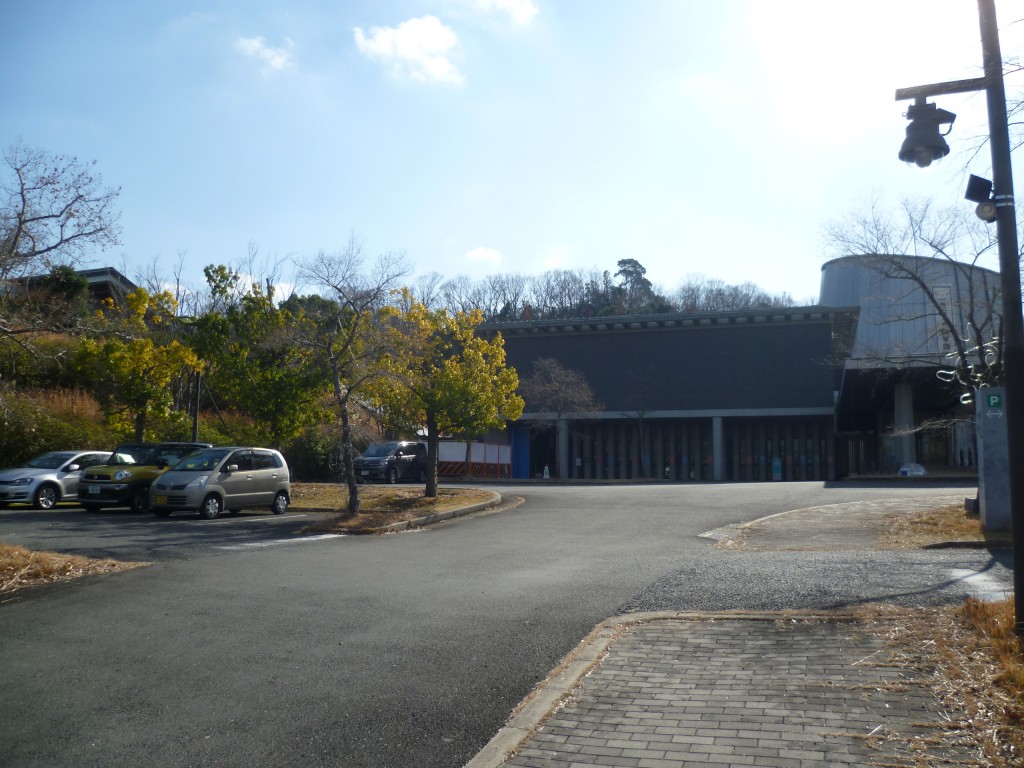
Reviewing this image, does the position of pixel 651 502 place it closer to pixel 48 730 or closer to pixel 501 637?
pixel 501 637

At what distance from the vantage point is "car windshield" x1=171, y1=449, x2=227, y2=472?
64.7 feet

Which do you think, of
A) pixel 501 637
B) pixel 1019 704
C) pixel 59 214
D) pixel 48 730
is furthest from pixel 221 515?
pixel 1019 704

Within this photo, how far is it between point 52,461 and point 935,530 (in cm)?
2031

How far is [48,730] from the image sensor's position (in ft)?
18.5

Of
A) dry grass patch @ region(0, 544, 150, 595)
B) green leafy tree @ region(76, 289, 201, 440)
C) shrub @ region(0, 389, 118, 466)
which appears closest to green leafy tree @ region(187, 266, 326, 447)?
green leafy tree @ region(76, 289, 201, 440)

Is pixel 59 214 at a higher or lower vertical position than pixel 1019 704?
higher

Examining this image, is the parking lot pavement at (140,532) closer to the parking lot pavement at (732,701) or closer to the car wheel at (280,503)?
the car wheel at (280,503)

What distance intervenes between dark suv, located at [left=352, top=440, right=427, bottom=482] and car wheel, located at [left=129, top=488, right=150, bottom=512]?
1320cm

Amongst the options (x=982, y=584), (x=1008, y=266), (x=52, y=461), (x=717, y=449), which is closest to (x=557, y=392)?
(x=717, y=449)

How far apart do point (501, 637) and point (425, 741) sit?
104 inches

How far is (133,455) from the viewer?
877 inches

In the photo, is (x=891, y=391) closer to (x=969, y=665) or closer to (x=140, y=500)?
(x=140, y=500)

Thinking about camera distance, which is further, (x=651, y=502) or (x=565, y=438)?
(x=565, y=438)

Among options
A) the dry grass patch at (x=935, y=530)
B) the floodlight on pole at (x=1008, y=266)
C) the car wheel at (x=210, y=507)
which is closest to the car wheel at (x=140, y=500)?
the car wheel at (x=210, y=507)
